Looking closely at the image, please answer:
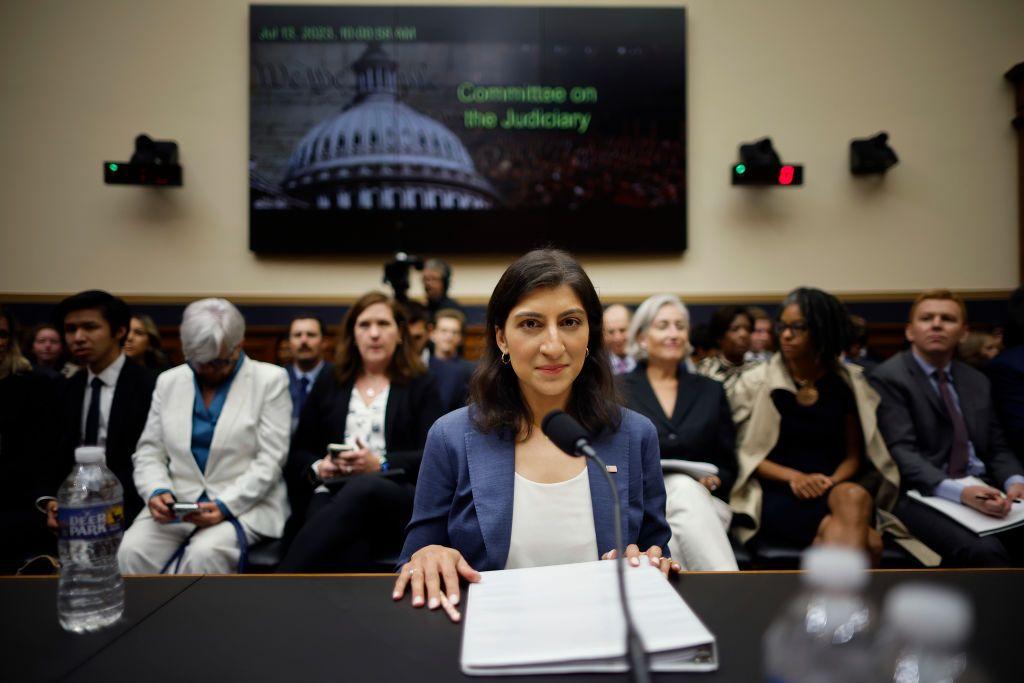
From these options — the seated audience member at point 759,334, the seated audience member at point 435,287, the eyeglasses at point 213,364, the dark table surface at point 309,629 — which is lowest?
the dark table surface at point 309,629

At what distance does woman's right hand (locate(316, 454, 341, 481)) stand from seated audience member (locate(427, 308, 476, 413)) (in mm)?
481

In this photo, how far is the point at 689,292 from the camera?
5375mm

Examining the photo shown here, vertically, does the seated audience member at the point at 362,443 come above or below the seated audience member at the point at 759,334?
below

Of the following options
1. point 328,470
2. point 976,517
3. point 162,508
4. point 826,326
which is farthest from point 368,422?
point 976,517

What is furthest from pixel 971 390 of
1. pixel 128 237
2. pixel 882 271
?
pixel 128 237

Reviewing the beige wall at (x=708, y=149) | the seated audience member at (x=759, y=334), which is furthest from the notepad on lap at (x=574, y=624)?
the beige wall at (x=708, y=149)

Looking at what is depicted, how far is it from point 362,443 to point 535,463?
47.3 inches

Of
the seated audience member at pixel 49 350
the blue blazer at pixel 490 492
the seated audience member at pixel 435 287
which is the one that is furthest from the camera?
the seated audience member at pixel 435 287

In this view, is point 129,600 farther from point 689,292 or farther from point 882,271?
point 882,271

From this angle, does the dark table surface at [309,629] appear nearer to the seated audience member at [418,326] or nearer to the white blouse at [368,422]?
the white blouse at [368,422]

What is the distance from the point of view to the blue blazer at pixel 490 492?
1.23m

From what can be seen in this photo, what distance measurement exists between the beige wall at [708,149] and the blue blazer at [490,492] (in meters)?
4.06

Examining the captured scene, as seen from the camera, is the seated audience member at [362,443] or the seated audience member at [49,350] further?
the seated audience member at [49,350]

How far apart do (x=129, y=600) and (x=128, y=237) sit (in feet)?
17.0
